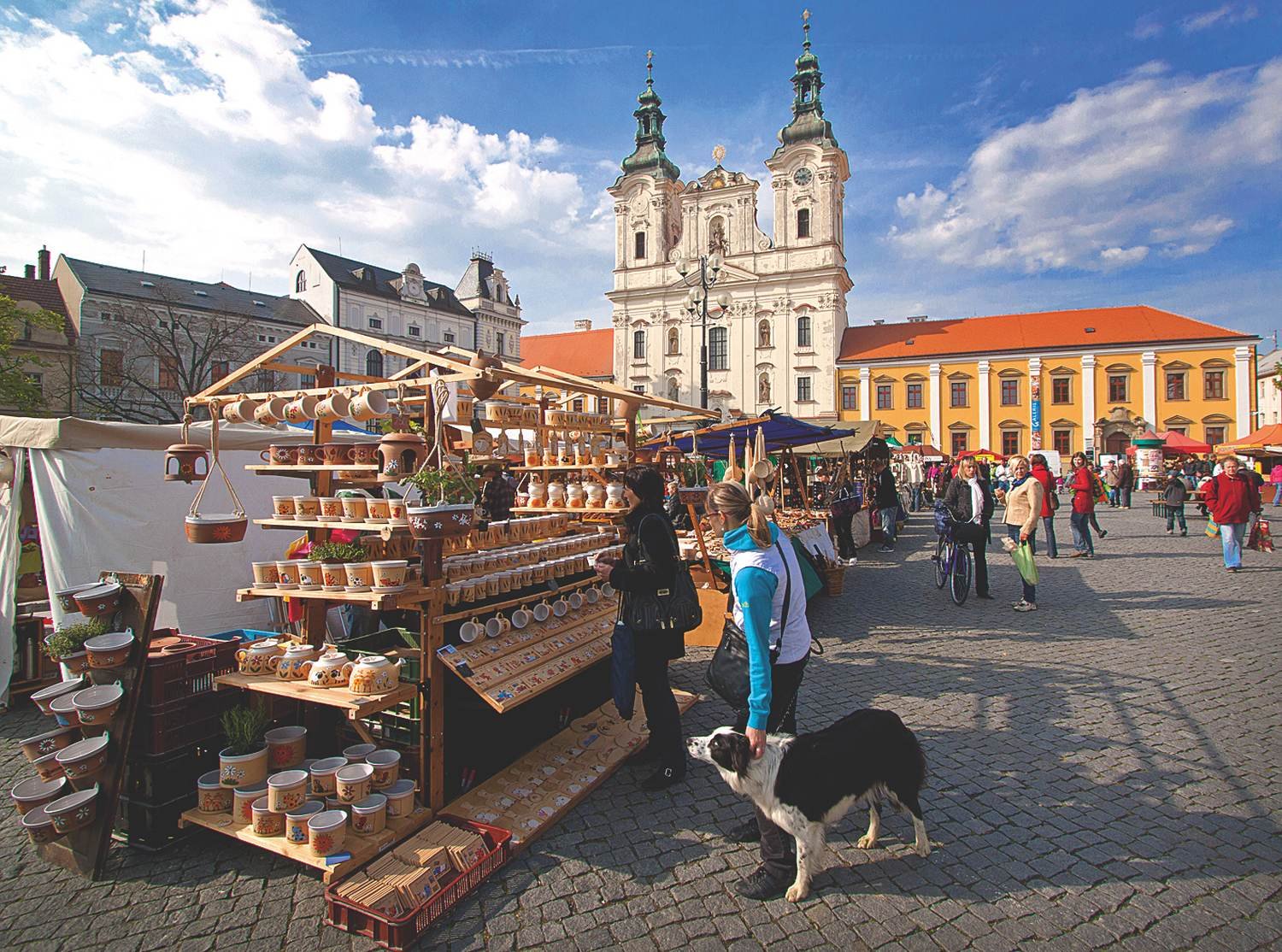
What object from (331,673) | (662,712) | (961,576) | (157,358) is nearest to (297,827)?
(331,673)

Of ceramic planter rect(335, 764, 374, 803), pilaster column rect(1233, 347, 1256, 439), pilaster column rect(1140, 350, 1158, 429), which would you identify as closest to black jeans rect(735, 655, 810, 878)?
ceramic planter rect(335, 764, 374, 803)

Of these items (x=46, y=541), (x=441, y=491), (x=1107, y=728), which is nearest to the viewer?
(x=441, y=491)

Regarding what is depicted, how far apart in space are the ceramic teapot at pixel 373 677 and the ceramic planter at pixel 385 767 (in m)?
0.40

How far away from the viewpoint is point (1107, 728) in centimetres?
468

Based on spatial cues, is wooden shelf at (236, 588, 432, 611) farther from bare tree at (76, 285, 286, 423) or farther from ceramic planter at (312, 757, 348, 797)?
bare tree at (76, 285, 286, 423)

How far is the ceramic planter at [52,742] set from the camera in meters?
3.37

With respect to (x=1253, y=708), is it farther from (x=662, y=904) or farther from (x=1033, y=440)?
(x=1033, y=440)

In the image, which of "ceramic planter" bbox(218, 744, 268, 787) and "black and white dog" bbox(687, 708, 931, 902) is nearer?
"black and white dog" bbox(687, 708, 931, 902)

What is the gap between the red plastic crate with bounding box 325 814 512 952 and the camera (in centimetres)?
262

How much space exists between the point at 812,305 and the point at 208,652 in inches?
1805

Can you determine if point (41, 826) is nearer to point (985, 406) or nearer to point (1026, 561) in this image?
point (1026, 561)

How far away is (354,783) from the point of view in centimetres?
326

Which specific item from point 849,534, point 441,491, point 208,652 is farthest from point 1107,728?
point 849,534

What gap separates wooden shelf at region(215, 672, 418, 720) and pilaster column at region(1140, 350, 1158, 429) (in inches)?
2023
